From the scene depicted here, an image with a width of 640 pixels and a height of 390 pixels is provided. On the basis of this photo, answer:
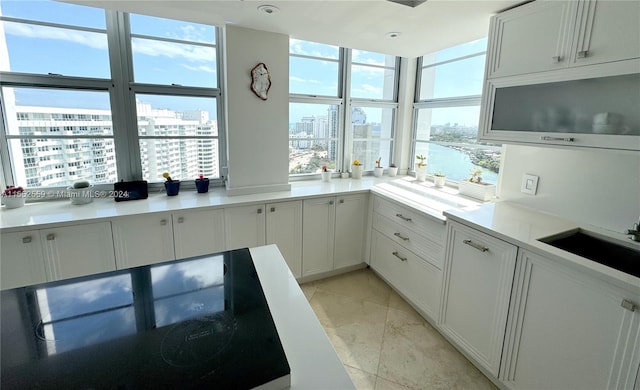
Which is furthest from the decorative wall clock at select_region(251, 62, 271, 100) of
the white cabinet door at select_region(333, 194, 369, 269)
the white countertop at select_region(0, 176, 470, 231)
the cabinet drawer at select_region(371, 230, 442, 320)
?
the cabinet drawer at select_region(371, 230, 442, 320)

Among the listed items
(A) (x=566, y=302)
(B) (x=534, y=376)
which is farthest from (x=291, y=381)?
(B) (x=534, y=376)

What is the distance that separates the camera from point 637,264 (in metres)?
1.48

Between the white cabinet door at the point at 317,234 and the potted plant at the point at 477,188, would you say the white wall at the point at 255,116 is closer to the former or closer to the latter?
the white cabinet door at the point at 317,234

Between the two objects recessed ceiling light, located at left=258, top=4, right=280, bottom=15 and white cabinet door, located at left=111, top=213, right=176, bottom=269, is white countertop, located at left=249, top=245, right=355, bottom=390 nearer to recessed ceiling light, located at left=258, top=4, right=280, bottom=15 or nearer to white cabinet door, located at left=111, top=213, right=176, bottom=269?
white cabinet door, located at left=111, top=213, right=176, bottom=269

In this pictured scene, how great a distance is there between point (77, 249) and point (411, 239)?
239cm

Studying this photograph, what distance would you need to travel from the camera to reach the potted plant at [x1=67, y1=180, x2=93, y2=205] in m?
2.19

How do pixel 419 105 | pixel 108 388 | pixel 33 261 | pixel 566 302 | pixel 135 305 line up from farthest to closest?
pixel 419 105 → pixel 33 261 → pixel 566 302 → pixel 135 305 → pixel 108 388

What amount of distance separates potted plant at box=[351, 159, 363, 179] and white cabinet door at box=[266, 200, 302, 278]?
102 centimetres

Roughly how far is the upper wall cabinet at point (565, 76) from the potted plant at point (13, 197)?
10.9ft

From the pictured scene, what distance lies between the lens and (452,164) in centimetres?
297

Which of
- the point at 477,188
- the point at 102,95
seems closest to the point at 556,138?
the point at 477,188

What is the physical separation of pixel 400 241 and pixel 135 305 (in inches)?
80.8

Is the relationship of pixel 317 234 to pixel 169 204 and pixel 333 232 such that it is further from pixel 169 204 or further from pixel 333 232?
pixel 169 204

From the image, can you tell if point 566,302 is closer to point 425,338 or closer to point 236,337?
point 425,338
